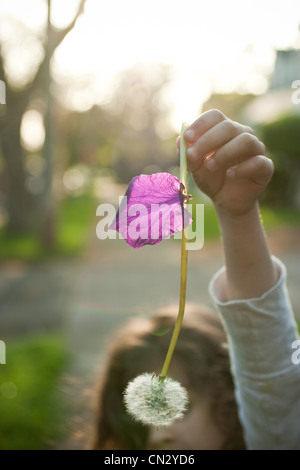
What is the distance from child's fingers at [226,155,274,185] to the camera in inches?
39.5

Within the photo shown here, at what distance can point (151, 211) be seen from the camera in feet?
2.12

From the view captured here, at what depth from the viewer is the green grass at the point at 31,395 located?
374 centimetres

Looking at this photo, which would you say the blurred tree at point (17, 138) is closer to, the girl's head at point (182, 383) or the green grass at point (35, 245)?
the green grass at point (35, 245)

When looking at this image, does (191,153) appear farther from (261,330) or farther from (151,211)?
(261,330)

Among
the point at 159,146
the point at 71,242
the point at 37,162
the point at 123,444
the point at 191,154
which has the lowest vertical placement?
the point at 123,444

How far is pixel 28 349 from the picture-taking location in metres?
5.71

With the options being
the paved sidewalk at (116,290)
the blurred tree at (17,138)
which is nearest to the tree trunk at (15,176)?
the blurred tree at (17,138)

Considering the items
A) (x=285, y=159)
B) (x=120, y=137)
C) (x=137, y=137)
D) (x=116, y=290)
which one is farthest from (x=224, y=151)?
(x=120, y=137)

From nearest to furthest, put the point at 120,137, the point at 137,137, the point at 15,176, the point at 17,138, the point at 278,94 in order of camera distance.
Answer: the point at 17,138 → the point at 15,176 → the point at 278,94 → the point at 137,137 → the point at 120,137

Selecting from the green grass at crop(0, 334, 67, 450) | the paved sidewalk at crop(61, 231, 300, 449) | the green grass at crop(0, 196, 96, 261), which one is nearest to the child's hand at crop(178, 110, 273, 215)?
the paved sidewalk at crop(61, 231, 300, 449)

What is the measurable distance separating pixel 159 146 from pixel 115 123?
11.8ft

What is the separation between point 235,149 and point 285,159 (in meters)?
16.4

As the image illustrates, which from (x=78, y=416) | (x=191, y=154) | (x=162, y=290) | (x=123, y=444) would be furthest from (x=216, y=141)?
(x=162, y=290)

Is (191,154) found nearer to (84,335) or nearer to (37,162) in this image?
(84,335)
